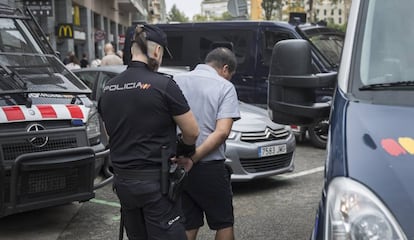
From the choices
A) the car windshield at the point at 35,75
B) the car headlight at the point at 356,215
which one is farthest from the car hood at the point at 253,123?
the car headlight at the point at 356,215

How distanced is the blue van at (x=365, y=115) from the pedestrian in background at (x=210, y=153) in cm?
51

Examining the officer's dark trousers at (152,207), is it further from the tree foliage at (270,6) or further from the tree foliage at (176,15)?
the tree foliage at (176,15)

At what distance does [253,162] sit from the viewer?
6480 millimetres

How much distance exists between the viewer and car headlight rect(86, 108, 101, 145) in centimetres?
532

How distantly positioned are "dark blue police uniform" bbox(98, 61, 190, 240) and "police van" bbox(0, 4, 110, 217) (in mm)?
1687

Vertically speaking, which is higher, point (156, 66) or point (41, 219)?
point (156, 66)

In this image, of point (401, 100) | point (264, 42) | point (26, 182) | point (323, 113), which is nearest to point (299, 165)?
point (264, 42)

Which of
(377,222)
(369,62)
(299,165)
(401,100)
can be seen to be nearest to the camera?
(377,222)

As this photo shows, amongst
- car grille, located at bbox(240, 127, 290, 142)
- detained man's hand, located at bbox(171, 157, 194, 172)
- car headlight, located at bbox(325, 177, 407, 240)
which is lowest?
car grille, located at bbox(240, 127, 290, 142)

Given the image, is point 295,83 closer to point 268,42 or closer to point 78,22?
point 268,42

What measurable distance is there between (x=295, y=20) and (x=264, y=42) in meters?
0.85

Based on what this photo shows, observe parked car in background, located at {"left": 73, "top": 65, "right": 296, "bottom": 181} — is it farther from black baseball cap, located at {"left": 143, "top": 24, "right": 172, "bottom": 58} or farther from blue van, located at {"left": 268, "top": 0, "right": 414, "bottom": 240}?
black baseball cap, located at {"left": 143, "top": 24, "right": 172, "bottom": 58}

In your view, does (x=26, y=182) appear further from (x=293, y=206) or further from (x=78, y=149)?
(x=293, y=206)

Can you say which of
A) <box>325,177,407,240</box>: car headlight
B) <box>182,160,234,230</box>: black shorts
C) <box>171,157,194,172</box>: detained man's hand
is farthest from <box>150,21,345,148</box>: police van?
<box>325,177,407,240</box>: car headlight
